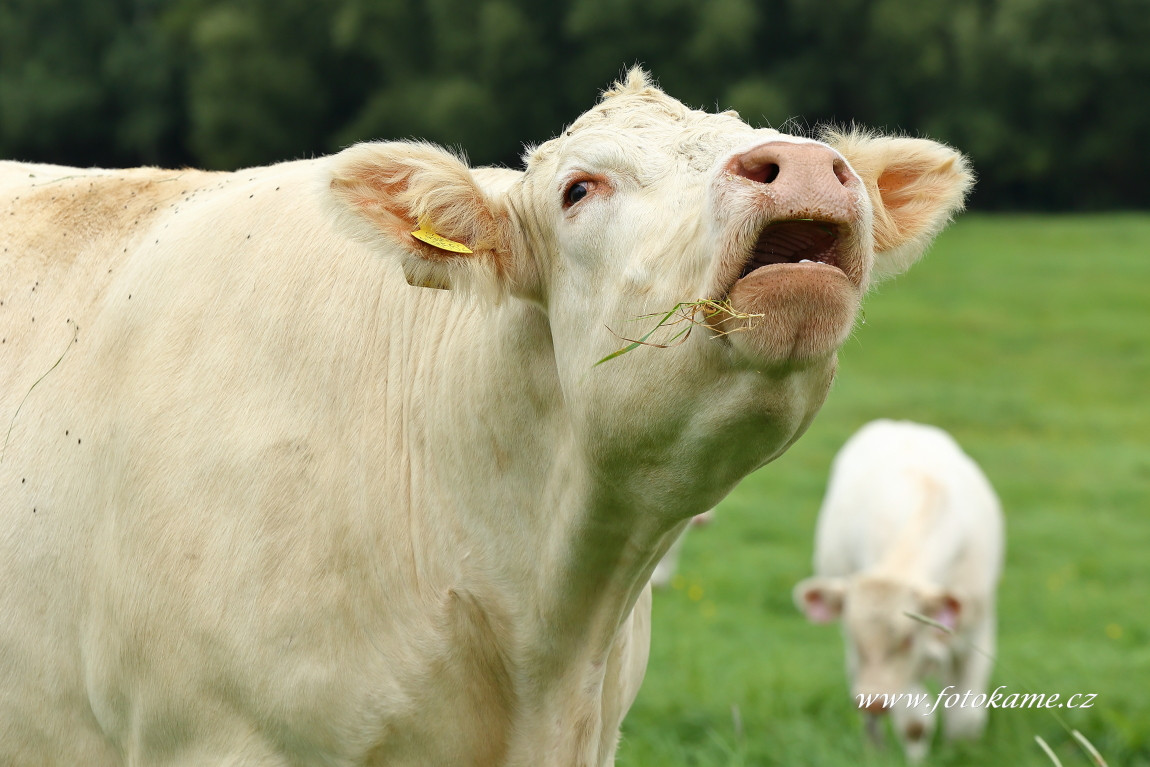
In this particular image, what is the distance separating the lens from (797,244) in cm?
226

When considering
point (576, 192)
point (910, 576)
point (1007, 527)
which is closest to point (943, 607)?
point (910, 576)

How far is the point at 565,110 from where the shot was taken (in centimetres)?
4256

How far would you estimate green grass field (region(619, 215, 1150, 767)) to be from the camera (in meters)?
5.54

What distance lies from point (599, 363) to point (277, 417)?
81 centimetres

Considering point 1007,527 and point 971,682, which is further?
point 1007,527

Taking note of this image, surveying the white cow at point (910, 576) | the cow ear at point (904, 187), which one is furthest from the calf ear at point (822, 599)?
the cow ear at point (904, 187)

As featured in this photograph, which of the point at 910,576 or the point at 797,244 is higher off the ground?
the point at 797,244

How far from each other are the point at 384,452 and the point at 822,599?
15.9 ft

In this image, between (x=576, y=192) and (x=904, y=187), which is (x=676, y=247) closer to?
(x=576, y=192)

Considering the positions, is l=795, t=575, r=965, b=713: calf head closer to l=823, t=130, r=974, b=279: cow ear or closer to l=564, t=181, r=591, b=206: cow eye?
l=823, t=130, r=974, b=279: cow ear

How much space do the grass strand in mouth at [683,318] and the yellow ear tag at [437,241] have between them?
41cm

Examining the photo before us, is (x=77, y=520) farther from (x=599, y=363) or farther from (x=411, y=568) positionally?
(x=599, y=363)

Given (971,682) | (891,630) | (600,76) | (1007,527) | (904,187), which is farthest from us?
(600,76)

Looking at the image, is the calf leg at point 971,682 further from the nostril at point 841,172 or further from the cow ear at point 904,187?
the nostril at point 841,172
